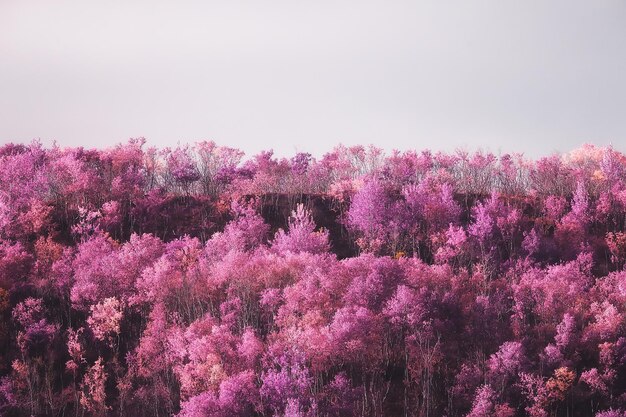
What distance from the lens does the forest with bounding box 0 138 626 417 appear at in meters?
45.6

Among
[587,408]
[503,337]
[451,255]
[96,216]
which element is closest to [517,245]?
[451,255]

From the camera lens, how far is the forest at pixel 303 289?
149ft

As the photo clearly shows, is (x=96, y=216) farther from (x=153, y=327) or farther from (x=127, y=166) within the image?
(x=153, y=327)

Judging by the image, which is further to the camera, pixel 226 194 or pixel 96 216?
pixel 226 194

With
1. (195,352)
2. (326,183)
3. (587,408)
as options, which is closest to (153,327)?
(195,352)

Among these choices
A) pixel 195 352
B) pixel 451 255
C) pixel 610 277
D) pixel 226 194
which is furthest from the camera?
pixel 226 194

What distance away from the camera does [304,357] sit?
43.4m

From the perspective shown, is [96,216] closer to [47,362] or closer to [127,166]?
[127,166]

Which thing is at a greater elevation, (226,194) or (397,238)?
(226,194)

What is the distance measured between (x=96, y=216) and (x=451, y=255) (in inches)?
1571

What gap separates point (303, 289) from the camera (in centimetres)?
5269

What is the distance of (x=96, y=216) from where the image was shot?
235 ft

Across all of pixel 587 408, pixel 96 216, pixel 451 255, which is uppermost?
pixel 96 216

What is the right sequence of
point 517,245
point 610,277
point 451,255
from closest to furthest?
1. point 610,277
2. point 451,255
3. point 517,245
